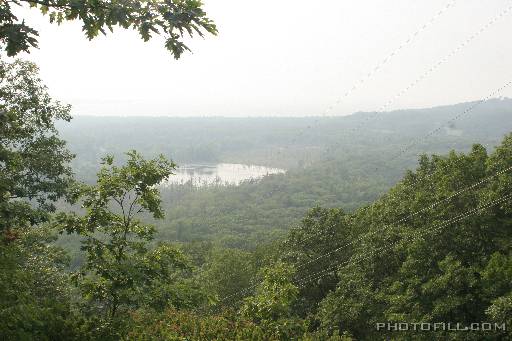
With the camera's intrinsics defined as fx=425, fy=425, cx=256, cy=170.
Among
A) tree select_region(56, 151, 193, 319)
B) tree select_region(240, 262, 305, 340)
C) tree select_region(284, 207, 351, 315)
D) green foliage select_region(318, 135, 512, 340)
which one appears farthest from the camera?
tree select_region(284, 207, 351, 315)

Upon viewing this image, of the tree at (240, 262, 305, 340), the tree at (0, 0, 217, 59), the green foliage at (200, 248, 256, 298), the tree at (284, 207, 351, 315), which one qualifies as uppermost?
the tree at (0, 0, 217, 59)

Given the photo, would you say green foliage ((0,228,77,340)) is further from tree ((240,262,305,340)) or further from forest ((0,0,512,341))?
tree ((240,262,305,340))

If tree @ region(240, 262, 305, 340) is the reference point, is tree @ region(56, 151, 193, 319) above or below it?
above

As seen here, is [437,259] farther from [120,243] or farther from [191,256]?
[120,243]

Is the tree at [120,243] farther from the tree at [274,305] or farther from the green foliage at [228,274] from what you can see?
the green foliage at [228,274]

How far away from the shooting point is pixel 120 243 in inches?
363

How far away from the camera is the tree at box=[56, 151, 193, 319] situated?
28.7ft

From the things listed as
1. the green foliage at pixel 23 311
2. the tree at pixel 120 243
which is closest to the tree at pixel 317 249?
the tree at pixel 120 243

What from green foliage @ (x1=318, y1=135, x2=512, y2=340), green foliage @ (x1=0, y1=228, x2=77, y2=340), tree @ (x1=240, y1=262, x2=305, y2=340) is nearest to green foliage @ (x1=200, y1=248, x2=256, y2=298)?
green foliage @ (x1=318, y1=135, x2=512, y2=340)

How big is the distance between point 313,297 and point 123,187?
27738mm

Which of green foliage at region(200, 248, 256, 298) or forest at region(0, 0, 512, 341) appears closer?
forest at region(0, 0, 512, 341)

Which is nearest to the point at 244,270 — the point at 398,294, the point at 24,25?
the point at 398,294

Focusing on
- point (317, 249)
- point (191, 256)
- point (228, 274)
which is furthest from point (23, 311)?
point (228, 274)

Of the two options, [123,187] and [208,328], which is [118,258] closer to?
[123,187]
